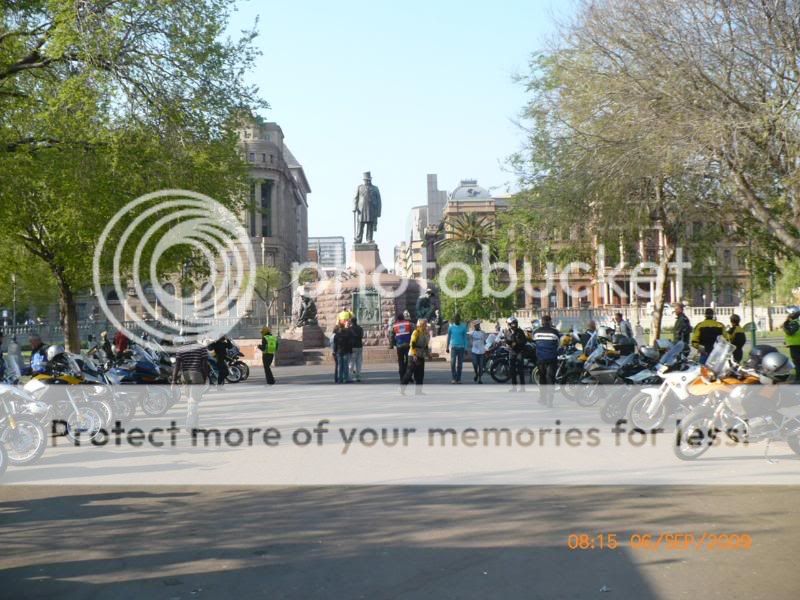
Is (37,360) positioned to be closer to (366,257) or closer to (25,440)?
(25,440)

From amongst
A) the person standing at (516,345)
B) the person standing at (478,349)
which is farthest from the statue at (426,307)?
the person standing at (516,345)

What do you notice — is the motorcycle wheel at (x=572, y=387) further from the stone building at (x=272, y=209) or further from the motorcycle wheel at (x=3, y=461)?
the stone building at (x=272, y=209)

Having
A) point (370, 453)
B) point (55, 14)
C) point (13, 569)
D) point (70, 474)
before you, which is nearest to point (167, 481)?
point (70, 474)

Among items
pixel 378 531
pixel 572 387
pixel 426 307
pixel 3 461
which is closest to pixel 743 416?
pixel 378 531

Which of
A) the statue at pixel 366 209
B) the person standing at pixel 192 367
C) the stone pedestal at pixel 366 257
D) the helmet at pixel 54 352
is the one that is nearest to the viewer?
the person standing at pixel 192 367

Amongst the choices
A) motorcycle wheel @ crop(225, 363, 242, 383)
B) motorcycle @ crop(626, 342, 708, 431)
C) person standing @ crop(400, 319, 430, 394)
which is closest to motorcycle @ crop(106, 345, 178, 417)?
person standing @ crop(400, 319, 430, 394)

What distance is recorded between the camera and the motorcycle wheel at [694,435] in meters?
9.98

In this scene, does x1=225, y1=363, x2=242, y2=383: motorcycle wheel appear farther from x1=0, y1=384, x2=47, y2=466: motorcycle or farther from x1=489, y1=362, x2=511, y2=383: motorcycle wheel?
x1=0, y1=384, x2=47, y2=466: motorcycle

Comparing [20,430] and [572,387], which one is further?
[572,387]

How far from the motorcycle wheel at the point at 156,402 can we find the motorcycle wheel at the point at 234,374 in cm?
935

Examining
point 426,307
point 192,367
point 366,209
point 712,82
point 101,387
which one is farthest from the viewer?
point 366,209

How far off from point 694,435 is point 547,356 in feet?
21.2

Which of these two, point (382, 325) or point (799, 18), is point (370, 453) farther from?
point (382, 325)

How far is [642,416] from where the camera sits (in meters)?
12.1
